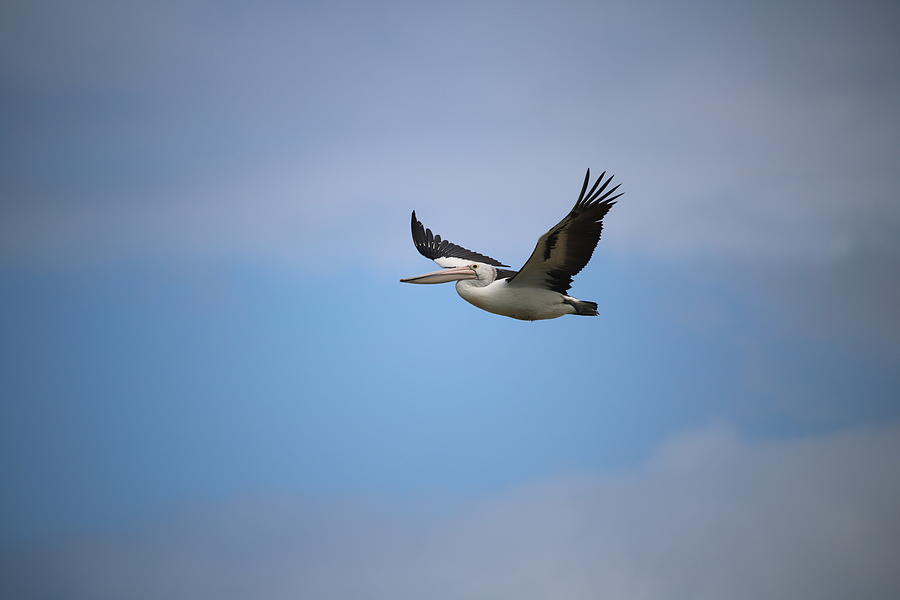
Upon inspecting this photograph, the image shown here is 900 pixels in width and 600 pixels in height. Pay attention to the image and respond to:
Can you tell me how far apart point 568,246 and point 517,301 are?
5.42ft

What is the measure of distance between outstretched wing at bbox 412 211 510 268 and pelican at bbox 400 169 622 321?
249 cm

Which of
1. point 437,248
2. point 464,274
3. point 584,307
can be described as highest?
point 437,248

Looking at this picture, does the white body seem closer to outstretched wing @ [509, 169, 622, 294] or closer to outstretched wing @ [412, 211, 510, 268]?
outstretched wing @ [509, 169, 622, 294]

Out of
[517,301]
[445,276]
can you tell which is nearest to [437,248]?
[445,276]

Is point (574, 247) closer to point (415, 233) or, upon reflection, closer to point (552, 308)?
point (552, 308)

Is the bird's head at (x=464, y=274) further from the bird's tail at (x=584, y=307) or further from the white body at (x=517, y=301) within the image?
the bird's tail at (x=584, y=307)

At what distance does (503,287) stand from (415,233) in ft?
19.9

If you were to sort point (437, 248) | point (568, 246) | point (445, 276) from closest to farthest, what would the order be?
1. point (568, 246)
2. point (445, 276)
3. point (437, 248)

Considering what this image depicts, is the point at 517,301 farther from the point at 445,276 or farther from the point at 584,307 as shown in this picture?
the point at 445,276

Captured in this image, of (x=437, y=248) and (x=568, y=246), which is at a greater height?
(x=437, y=248)

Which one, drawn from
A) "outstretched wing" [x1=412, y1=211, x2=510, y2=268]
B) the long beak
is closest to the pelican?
the long beak

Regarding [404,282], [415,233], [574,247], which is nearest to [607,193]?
[574,247]

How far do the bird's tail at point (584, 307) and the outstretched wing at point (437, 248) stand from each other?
358cm

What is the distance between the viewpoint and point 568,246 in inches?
545
